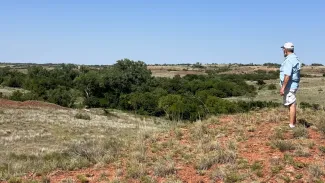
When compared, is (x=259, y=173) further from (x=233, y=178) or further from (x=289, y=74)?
(x=289, y=74)

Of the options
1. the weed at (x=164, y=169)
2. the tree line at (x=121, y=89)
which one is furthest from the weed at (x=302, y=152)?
the tree line at (x=121, y=89)

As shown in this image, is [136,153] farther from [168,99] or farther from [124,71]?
[124,71]

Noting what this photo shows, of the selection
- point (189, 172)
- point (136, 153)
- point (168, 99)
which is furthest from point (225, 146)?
point (168, 99)

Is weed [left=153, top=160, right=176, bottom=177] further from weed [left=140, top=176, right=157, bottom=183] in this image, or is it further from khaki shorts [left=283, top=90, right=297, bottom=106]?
khaki shorts [left=283, top=90, right=297, bottom=106]

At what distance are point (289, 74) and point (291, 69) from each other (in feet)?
0.37

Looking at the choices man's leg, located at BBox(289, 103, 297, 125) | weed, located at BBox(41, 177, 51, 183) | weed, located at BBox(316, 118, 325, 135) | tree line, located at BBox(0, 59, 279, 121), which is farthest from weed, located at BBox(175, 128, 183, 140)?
tree line, located at BBox(0, 59, 279, 121)

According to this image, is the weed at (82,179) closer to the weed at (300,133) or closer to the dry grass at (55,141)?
the dry grass at (55,141)

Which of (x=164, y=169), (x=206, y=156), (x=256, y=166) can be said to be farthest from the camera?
(x=206, y=156)

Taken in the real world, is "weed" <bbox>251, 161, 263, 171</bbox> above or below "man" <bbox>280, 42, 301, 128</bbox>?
below

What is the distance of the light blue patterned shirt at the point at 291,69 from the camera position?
870 centimetres

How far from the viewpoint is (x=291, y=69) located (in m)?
8.68

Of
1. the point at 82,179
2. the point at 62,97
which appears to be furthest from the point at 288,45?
the point at 62,97

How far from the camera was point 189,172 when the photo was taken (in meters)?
7.46

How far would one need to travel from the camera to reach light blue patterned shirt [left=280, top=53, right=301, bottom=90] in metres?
8.70
